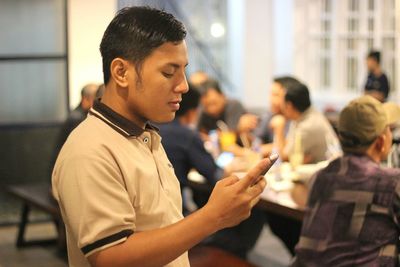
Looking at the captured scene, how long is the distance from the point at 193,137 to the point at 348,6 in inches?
296

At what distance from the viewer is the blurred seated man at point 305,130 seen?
584 cm

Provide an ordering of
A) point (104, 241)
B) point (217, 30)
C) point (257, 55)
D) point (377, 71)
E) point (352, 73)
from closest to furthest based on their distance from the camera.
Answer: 1. point (104, 241)
2. point (377, 71)
3. point (352, 73)
4. point (257, 55)
5. point (217, 30)

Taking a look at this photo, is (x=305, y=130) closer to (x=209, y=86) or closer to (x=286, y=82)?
(x=286, y=82)

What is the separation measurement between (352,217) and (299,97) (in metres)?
2.83

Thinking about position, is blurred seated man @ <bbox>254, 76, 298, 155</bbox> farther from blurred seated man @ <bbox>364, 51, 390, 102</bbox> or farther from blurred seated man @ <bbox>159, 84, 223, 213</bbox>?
blurred seated man @ <bbox>364, 51, 390, 102</bbox>

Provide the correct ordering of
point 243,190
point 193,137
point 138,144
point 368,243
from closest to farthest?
1. point 243,190
2. point 138,144
3. point 368,243
4. point 193,137

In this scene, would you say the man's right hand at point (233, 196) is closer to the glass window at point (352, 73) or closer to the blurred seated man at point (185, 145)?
the blurred seated man at point (185, 145)

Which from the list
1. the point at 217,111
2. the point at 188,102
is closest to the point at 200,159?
the point at 188,102

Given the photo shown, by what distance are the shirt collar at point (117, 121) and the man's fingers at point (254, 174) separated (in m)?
0.27

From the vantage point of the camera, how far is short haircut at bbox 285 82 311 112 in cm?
593

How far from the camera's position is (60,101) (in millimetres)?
8125

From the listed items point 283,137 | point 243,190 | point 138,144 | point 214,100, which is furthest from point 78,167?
point 214,100

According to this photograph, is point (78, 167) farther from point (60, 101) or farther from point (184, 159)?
point (60, 101)

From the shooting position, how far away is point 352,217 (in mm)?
3156
